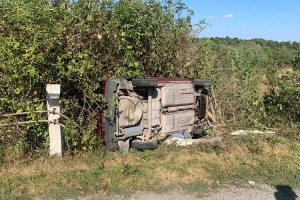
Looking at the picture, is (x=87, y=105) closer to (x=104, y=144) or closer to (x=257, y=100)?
(x=104, y=144)

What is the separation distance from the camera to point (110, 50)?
7047mm

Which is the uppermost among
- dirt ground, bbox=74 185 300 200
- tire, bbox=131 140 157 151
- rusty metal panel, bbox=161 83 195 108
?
rusty metal panel, bbox=161 83 195 108

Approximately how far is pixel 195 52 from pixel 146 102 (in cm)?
388

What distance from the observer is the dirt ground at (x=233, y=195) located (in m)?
4.70

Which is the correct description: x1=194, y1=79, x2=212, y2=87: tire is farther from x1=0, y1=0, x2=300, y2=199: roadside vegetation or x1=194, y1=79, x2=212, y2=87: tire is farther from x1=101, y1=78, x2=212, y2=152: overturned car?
x1=0, y1=0, x2=300, y2=199: roadside vegetation

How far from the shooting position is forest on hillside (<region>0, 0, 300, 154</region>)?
5734mm

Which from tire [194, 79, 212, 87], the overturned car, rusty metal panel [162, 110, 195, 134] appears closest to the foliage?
the overturned car

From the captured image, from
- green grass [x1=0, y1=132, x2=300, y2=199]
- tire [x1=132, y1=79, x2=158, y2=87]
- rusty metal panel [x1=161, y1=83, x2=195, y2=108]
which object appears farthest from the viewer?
rusty metal panel [x1=161, y1=83, x2=195, y2=108]

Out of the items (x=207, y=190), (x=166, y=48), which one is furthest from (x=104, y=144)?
(x=166, y=48)

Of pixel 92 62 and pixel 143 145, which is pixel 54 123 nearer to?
pixel 92 62

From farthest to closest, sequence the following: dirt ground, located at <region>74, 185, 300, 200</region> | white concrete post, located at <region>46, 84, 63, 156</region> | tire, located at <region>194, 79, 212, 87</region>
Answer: tire, located at <region>194, 79, 212, 87</region>
white concrete post, located at <region>46, 84, 63, 156</region>
dirt ground, located at <region>74, 185, 300, 200</region>

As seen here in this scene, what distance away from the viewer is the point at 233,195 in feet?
16.4

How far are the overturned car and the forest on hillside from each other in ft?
1.12

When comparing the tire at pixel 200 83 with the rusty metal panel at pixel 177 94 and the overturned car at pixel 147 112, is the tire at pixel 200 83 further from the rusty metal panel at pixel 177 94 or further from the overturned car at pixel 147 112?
the rusty metal panel at pixel 177 94
